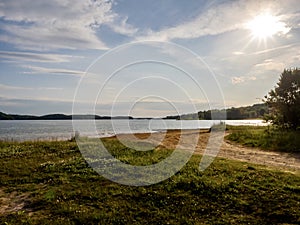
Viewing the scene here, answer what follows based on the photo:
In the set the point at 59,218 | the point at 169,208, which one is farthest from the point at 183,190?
the point at 59,218

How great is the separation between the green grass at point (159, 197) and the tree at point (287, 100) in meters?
19.2

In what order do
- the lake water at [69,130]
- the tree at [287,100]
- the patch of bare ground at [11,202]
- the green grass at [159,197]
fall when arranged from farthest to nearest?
the lake water at [69,130] < the tree at [287,100] < the patch of bare ground at [11,202] < the green grass at [159,197]

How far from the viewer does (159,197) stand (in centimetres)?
1165

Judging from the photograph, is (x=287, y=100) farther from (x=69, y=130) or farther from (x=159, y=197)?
(x=69, y=130)

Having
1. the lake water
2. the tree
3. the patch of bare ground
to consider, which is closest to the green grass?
the patch of bare ground

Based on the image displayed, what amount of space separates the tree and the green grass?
19226 millimetres

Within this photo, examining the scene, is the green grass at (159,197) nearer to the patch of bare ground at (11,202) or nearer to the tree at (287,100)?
the patch of bare ground at (11,202)

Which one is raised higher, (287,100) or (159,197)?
(287,100)

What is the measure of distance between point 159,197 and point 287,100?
1067 inches

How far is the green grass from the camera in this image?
9953 millimetres

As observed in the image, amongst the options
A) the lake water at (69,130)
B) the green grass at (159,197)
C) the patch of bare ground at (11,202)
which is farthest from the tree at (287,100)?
the patch of bare ground at (11,202)

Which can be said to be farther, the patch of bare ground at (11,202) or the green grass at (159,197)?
the patch of bare ground at (11,202)

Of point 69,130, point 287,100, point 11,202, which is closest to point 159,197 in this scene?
point 11,202

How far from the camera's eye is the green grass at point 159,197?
9953mm
